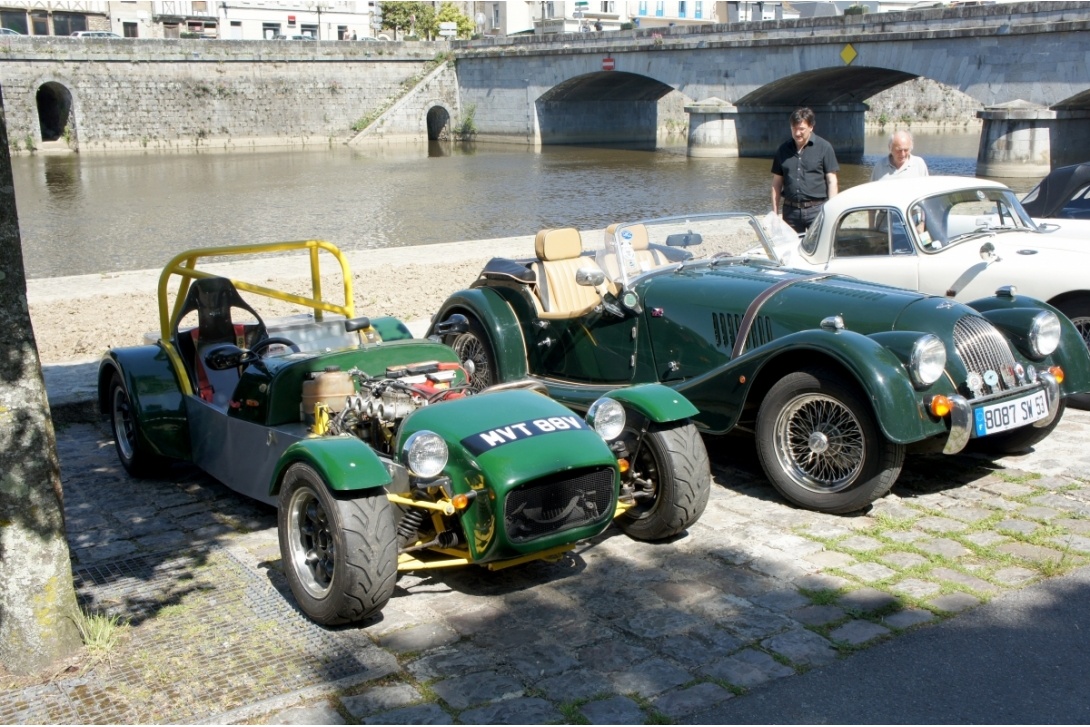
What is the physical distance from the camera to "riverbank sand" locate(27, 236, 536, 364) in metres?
10.7

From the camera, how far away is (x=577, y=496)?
5.04 m

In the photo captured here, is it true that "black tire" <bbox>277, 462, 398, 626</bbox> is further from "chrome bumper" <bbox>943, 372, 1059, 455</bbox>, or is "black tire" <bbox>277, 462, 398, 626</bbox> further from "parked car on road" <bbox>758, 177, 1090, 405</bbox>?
"parked car on road" <bbox>758, 177, 1090, 405</bbox>

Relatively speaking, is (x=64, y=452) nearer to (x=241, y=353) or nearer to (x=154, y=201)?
(x=241, y=353)

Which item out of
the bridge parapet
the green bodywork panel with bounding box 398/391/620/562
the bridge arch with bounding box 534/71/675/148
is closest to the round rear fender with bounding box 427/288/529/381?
the green bodywork panel with bounding box 398/391/620/562

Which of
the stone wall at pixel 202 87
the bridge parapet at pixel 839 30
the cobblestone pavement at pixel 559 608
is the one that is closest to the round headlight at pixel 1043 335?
the cobblestone pavement at pixel 559 608

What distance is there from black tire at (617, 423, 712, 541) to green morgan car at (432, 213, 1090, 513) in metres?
0.89

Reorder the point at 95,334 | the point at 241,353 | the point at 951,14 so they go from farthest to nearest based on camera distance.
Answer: the point at 951,14 < the point at 95,334 < the point at 241,353

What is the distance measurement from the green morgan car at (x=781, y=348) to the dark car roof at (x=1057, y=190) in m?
3.43

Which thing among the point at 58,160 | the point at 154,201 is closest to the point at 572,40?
the point at 58,160

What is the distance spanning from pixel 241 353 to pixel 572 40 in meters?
43.4

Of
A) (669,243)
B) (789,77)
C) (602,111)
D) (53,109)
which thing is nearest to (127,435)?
(669,243)

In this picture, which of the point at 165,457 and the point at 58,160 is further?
the point at 58,160

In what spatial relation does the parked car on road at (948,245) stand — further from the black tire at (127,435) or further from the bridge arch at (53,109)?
the bridge arch at (53,109)

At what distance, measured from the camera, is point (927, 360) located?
20.1 feet
